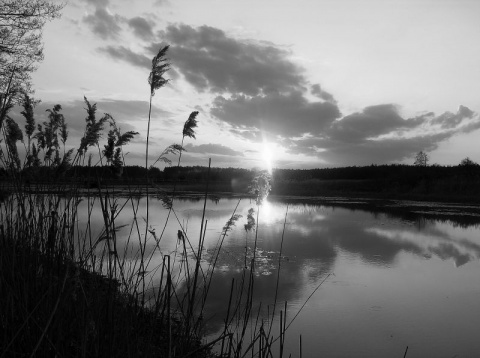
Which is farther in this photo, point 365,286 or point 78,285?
point 365,286

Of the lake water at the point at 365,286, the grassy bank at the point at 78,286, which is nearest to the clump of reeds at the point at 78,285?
the grassy bank at the point at 78,286

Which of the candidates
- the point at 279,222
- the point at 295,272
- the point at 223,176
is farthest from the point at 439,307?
the point at 223,176

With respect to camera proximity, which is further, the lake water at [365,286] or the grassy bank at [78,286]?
the lake water at [365,286]

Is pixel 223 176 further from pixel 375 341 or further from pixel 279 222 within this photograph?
pixel 375 341

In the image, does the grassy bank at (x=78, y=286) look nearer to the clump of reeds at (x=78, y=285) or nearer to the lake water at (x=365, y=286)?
the clump of reeds at (x=78, y=285)

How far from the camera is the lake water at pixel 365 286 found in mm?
4066

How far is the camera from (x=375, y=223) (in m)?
13.3

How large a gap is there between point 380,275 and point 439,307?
1537 millimetres

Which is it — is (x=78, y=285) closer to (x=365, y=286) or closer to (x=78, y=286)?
(x=78, y=286)

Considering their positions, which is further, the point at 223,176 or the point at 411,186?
the point at 223,176

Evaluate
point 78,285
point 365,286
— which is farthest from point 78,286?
point 365,286

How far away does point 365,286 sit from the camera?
19.7 ft

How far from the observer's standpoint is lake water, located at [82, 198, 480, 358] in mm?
4066

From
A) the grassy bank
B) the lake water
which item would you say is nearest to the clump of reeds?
the grassy bank
